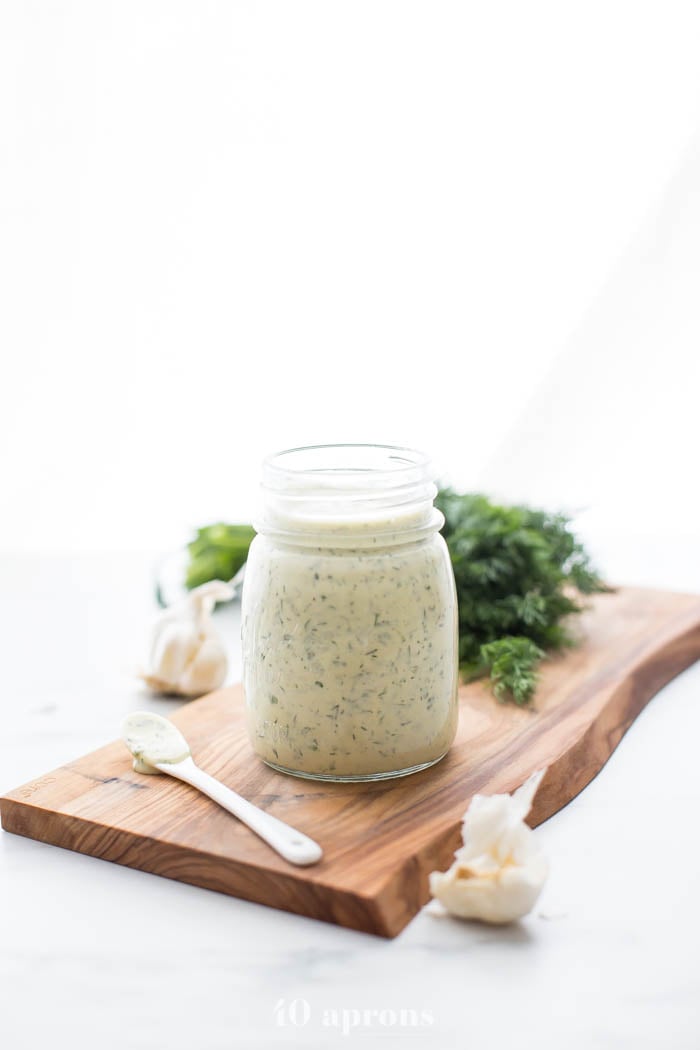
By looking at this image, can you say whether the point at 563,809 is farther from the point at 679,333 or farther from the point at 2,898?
the point at 679,333

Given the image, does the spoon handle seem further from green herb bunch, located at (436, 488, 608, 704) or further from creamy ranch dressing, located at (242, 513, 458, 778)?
green herb bunch, located at (436, 488, 608, 704)

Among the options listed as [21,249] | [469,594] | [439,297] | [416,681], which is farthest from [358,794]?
[21,249]

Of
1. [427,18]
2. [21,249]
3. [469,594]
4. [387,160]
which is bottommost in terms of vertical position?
[469,594]

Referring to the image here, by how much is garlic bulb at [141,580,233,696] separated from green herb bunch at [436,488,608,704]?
0.38 meters

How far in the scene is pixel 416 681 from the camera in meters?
1.20

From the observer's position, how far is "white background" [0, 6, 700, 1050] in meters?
2.75

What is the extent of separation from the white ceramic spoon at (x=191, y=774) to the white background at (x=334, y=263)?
75 centimetres

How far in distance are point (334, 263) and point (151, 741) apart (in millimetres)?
1947

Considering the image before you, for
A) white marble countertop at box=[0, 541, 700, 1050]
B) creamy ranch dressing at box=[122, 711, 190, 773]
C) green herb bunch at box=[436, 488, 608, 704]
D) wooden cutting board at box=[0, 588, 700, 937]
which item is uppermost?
green herb bunch at box=[436, 488, 608, 704]

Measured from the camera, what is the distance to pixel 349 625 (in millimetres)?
1162

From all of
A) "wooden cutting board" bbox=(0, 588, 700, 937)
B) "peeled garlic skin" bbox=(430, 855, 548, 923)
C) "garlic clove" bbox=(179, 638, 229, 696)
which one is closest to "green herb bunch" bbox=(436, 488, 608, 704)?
"wooden cutting board" bbox=(0, 588, 700, 937)

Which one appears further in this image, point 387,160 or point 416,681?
point 387,160

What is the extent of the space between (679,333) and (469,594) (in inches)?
65.2

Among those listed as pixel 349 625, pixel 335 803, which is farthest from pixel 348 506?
pixel 335 803
